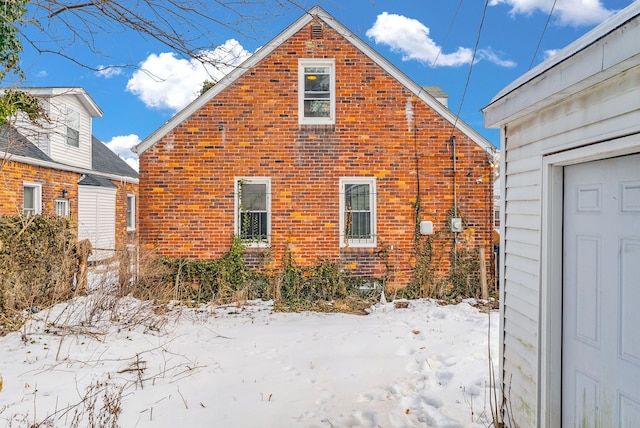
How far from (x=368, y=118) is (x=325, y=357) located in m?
6.03

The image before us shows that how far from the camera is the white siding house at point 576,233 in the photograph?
2.18 meters

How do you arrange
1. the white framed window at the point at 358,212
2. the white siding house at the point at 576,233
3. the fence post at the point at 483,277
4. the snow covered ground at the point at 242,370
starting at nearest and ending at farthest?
the white siding house at the point at 576,233
the snow covered ground at the point at 242,370
the fence post at the point at 483,277
the white framed window at the point at 358,212

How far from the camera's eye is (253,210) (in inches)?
376

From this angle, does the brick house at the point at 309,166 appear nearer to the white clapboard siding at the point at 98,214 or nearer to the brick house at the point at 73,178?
the brick house at the point at 73,178

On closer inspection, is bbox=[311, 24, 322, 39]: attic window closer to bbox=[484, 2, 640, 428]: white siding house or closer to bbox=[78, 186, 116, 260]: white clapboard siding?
bbox=[484, 2, 640, 428]: white siding house

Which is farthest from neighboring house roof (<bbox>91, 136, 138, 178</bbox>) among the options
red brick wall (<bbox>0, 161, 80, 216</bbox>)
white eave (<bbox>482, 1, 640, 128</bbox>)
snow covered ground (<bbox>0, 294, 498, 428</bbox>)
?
white eave (<bbox>482, 1, 640, 128</bbox>)

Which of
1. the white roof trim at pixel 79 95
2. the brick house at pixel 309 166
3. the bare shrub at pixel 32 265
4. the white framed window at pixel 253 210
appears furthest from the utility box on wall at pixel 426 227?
the white roof trim at pixel 79 95

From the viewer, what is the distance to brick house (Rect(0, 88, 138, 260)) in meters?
12.0

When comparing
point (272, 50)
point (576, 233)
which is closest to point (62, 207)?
point (272, 50)

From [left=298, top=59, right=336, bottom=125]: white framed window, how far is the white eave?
6.64 m

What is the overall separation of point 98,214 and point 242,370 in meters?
14.4

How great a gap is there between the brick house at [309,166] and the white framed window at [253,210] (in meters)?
0.02

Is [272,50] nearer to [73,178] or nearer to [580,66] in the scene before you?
[580,66]

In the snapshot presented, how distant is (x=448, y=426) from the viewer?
3.63m
